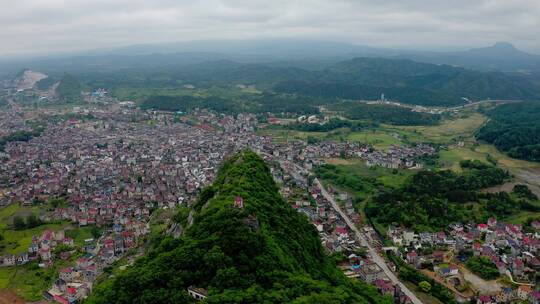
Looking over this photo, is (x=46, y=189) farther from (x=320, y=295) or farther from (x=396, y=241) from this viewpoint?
(x=320, y=295)

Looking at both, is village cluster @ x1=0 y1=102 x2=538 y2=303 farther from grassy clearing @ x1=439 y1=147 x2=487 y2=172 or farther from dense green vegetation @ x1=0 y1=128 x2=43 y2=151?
grassy clearing @ x1=439 y1=147 x2=487 y2=172

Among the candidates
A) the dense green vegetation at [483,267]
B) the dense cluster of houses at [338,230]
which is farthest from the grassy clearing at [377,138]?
the dense green vegetation at [483,267]

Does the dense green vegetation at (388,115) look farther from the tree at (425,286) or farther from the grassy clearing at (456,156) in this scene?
the tree at (425,286)

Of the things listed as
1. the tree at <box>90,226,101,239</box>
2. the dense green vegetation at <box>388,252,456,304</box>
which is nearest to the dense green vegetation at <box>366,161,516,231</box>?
the dense green vegetation at <box>388,252,456,304</box>

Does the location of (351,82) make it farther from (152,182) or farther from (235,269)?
(235,269)

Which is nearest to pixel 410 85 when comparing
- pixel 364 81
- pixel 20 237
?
pixel 364 81

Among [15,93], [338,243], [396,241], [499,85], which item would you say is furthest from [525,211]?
[15,93]
